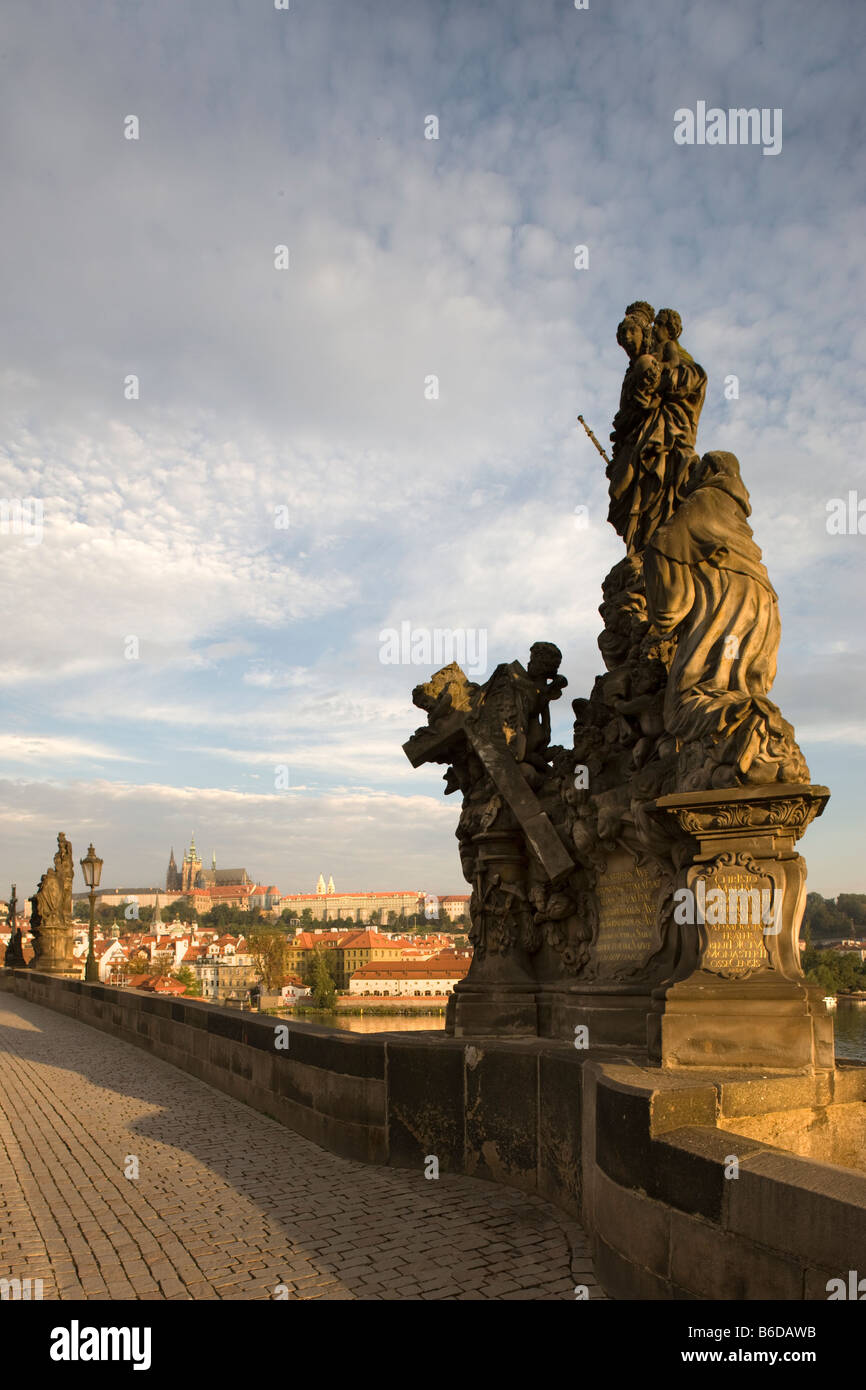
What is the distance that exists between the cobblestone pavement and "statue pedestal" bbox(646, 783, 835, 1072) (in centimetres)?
103

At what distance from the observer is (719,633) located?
513cm

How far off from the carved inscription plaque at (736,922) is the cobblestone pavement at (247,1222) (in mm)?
1339

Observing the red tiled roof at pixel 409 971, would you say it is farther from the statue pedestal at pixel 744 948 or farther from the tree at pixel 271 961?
the statue pedestal at pixel 744 948

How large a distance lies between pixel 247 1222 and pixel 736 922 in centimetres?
267

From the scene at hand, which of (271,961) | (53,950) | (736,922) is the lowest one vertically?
(271,961)

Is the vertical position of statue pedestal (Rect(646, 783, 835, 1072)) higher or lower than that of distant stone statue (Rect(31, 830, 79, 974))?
higher

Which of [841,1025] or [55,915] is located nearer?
[841,1025]

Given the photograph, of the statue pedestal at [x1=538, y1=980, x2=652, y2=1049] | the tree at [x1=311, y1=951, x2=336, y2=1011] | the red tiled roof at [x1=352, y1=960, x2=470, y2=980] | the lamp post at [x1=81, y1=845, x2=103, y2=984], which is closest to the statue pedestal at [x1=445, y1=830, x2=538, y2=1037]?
the statue pedestal at [x1=538, y1=980, x2=652, y2=1049]

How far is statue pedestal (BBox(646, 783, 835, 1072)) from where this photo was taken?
430cm

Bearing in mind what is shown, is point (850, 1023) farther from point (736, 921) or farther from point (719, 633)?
point (736, 921)

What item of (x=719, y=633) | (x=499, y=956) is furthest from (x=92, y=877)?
(x=719, y=633)

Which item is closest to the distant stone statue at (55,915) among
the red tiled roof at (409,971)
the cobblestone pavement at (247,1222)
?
the cobblestone pavement at (247,1222)

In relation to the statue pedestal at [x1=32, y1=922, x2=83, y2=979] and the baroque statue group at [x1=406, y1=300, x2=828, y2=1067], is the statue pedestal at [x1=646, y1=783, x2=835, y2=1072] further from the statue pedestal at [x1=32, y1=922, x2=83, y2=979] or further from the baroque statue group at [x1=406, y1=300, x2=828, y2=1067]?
the statue pedestal at [x1=32, y1=922, x2=83, y2=979]
